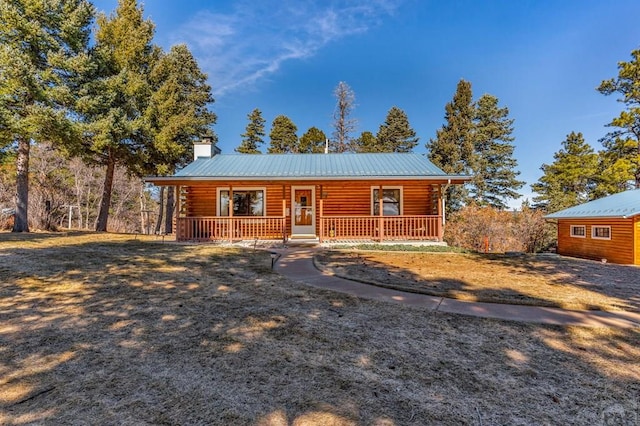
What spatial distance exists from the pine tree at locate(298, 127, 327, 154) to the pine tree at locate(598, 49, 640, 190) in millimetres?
21512

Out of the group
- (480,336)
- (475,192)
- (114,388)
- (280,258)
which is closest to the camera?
(114,388)

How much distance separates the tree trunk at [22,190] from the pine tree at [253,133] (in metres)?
20.7

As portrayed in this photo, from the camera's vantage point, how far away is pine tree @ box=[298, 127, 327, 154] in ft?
103

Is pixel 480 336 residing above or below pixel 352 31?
below

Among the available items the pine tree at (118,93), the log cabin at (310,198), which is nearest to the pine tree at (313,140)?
the pine tree at (118,93)

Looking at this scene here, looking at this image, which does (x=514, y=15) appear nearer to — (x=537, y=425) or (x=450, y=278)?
(x=450, y=278)

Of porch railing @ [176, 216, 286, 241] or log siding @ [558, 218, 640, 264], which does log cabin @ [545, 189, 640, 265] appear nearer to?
log siding @ [558, 218, 640, 264]

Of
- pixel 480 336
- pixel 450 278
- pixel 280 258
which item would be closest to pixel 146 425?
pixel 480 336

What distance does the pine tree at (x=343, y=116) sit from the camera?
28.9 m

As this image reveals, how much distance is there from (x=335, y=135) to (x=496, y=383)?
2871cm

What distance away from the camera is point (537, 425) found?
6.37ft

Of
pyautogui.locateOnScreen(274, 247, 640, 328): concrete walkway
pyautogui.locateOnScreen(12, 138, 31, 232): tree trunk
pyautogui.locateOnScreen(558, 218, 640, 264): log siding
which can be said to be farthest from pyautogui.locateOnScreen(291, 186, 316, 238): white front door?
pyautogui.locateOnScreen(558, 218, 640, 264): log siding

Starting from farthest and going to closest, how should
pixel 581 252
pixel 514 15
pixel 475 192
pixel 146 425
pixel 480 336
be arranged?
1. pixel 475 192
2. pixel 581 252
3. pixel 514 15
4. pixel 480 336
5. pixel 146 425

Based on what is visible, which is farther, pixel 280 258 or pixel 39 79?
pixel 39 79
